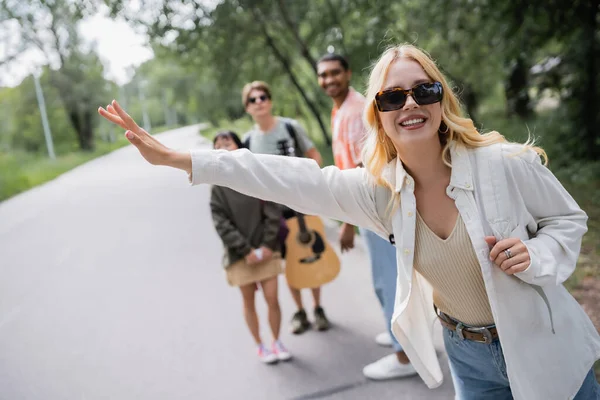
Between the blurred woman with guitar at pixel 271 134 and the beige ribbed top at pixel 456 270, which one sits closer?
the beige ribbed top at pixel 456 270

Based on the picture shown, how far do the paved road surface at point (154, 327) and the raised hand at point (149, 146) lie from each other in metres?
1.17

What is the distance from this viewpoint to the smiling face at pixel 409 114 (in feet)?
5.70

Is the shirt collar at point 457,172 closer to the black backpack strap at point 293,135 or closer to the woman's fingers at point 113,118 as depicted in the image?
the woman's fingers at point 113,118

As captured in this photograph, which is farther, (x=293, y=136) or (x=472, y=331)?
(x=293, y=136)

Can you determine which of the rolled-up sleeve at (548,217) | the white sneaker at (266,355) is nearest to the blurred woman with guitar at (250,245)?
the white sneaker at (266,355)

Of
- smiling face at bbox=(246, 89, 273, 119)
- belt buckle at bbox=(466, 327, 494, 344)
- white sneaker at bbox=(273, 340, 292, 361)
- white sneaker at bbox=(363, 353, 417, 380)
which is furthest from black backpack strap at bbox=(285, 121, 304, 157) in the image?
belt buckle at bbox=(466, 327, 494, 344)

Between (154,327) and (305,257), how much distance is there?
1.69m

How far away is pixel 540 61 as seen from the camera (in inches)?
493

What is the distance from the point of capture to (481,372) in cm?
193

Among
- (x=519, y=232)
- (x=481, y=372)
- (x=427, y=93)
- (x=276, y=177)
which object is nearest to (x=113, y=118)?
(x=276, y=177)

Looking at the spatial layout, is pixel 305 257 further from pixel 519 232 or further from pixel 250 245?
pixel 519 232

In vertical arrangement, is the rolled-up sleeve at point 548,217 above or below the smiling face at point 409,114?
below

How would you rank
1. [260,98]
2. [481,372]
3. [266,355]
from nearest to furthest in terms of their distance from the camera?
[481,372] → [266,355] → [260,98]

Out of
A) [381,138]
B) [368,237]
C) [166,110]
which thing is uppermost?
[166,110]
